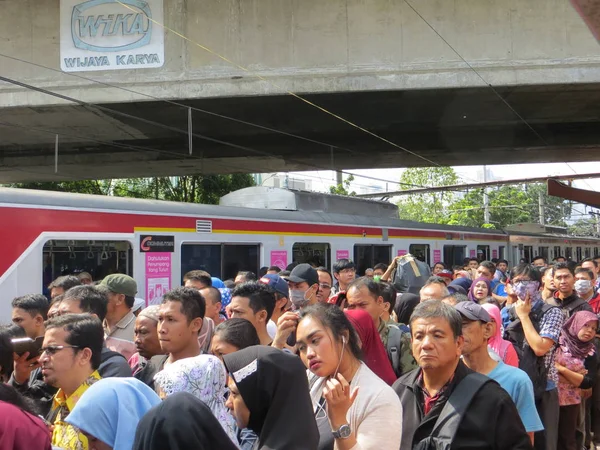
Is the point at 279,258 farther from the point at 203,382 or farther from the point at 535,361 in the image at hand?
the point at 203,382

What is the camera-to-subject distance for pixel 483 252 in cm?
2062

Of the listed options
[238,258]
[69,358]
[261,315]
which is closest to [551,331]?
[261,315]

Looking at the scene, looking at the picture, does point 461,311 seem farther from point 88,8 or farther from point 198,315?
point 88,8

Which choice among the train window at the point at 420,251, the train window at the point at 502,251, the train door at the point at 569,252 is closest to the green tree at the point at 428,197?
the train door at the point at 569,252

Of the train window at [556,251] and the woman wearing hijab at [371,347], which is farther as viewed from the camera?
the train window at [556,251]

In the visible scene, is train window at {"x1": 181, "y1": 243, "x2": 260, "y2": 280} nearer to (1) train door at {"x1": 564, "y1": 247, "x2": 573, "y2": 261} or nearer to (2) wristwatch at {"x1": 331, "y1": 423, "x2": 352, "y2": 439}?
(2) wristwatch at {"x1": 331, "y1": 423, "x2": 352, "y2": 439}

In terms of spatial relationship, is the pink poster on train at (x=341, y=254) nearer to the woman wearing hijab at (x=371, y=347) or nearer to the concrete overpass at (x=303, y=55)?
the concrete overpass at (x=303, y=55)

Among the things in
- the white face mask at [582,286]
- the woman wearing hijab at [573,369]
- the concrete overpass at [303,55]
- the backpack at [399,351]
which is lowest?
the woman wearing hijab at [573,369]

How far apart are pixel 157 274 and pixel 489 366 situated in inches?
251

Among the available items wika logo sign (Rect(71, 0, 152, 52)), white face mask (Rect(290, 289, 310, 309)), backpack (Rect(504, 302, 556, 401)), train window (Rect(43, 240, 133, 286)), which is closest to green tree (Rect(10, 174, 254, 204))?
wika logo sign (Rect(71, 0, 152, 52))

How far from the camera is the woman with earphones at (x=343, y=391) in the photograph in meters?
2.66

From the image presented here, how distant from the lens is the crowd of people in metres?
2.43

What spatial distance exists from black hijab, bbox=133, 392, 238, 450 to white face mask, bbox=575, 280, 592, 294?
20.0ft

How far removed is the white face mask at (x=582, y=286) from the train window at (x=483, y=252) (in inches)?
505
